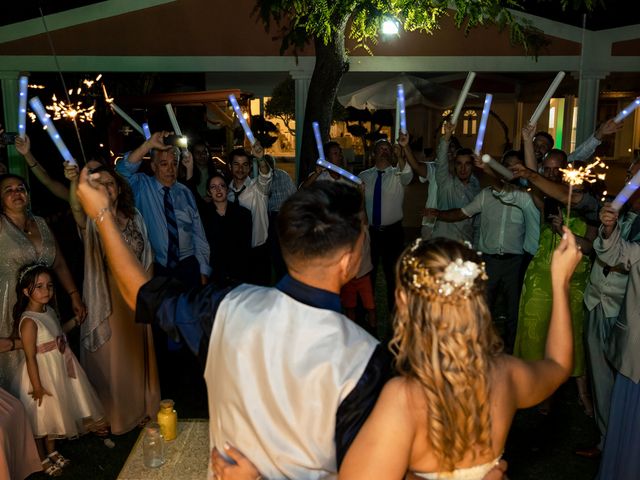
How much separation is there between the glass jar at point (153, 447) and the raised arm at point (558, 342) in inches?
60.2

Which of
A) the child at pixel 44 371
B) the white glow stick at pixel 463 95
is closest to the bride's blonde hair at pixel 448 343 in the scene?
the child at pixel 44 371

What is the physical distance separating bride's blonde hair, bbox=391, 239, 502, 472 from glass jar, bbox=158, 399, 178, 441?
4.83 feet

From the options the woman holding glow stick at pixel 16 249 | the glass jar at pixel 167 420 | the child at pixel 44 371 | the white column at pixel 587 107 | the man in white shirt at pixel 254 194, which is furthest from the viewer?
the white column at pixel 587 107

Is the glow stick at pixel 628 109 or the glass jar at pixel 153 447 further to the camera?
the glow stick at pixel 628 109

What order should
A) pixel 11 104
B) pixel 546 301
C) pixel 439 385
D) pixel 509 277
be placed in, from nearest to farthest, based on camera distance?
pixel 439 385 < pixel 546 301 < pixel 509 277 < pixel 11 104

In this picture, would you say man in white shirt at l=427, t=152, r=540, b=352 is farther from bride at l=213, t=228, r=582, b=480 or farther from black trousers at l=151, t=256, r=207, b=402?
bride at l=213, t=228, r=582, b=480

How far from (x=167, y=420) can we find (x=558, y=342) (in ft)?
5.46

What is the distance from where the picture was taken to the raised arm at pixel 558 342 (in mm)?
1668

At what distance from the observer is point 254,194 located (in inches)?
221

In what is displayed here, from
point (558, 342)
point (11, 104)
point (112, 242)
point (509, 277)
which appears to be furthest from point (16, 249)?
point (11, 104)

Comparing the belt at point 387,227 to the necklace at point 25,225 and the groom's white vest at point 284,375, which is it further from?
the groom's white vest at point 284,375

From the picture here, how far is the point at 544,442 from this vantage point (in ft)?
12.9

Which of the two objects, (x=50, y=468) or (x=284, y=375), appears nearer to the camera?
(x=284, y=375)

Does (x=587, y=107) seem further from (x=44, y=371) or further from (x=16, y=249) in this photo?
(x=44, y=371)
